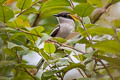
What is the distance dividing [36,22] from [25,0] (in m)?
0.91

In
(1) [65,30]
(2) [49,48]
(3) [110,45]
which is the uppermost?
(3) [110,45]

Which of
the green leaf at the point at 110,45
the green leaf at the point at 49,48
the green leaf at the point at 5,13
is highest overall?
the green leaf at the point at 110,45

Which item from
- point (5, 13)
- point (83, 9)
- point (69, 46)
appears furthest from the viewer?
point (5, 13)

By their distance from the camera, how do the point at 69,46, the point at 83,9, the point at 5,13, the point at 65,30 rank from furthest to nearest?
the point at 65,30, the point at 5,13, the point at 69,46, the point at 83,9

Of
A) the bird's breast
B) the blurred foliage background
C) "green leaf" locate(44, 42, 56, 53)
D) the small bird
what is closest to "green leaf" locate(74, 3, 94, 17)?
the blurred foliage background

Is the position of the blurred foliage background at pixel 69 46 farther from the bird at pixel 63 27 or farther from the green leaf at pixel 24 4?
the bird at pixel 63 27

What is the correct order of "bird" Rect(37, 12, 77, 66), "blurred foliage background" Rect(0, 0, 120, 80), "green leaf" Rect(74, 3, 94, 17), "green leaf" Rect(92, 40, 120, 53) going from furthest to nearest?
"bird" Rect(37, 12, 77, 66) < "green leaf" Rect(74, 3, 94, 17) < "blurred foliage background" Rect(0, 0, 120, 80) < "green leaf" Rect(92, 40, 120, 53)

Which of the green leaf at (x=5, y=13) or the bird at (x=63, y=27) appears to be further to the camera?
the bird at (x=63, y=27)

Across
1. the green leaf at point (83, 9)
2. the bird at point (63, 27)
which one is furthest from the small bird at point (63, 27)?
the green leaf at point (83, 9)

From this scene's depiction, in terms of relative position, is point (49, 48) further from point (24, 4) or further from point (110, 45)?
point (110, 45)

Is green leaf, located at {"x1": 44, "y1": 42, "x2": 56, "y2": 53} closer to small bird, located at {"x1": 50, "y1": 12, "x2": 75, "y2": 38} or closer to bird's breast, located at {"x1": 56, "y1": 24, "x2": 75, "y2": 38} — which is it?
small bird, located at {"x1": 50, "y1": 12, "x2": 75, "y2": 38}

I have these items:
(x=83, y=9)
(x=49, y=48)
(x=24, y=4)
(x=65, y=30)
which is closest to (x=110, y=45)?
(x=83, y=9)

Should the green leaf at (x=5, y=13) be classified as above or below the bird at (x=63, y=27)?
above

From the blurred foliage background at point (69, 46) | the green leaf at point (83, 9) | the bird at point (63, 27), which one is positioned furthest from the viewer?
the bird at point (63, 27)
